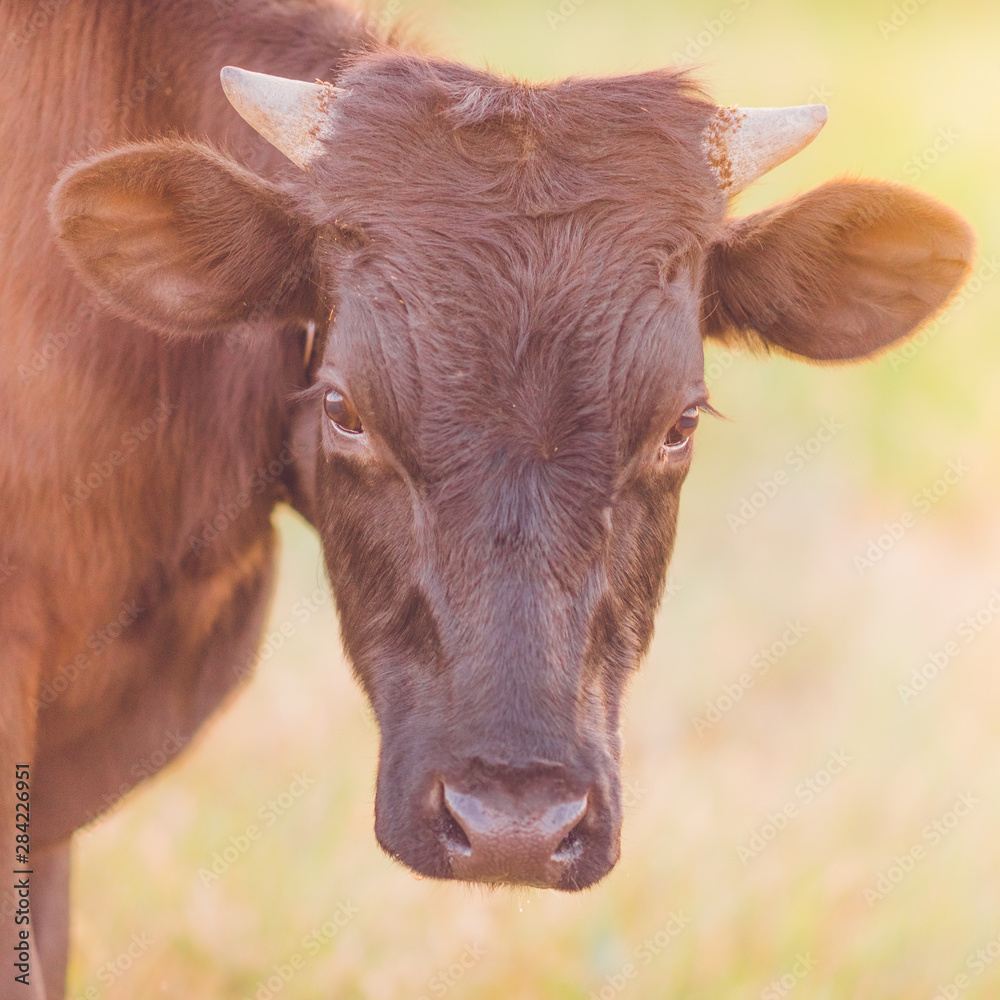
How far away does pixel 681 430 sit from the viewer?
3352 mm

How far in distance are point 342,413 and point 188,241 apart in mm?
706

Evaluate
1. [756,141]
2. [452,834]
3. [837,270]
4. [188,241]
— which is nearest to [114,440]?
[188,241]

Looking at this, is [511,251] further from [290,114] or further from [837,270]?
[837,270]

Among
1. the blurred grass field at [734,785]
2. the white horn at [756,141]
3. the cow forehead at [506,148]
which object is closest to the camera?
the cow forehead at [506,148]

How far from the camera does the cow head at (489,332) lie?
291 centimetres

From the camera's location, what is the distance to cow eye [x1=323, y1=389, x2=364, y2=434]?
3240 millimetres

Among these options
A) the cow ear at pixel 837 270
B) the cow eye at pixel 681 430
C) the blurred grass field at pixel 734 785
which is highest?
the cow ear at pixel 837 270

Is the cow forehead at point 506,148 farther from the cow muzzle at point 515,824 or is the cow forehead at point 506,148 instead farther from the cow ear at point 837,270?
the cow muzzle at point 515,824

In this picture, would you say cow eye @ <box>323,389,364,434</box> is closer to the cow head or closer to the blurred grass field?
the cow head

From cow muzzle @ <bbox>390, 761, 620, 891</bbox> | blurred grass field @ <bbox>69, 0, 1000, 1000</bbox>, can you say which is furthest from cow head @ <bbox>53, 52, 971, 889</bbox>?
blurred grass field @ <bbox>69, 0, 1000, 1000</bbox>

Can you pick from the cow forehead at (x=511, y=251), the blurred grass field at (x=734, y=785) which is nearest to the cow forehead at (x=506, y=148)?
the cow forehead at (x=511, y=251)

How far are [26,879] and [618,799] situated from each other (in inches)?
75.3

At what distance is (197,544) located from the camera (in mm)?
3906

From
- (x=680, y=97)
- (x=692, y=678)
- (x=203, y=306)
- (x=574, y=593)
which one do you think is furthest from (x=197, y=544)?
(x=692, y=678)
